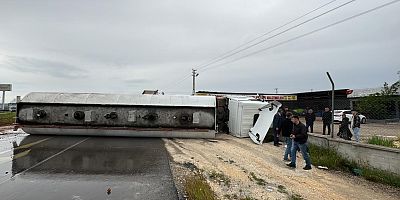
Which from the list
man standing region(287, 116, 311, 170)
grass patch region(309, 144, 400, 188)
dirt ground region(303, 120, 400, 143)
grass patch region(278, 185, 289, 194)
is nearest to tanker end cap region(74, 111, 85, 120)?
man standing region(287, 116, 311, 170)

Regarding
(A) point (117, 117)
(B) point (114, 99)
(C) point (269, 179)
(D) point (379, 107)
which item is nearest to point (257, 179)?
(C) point (269, 179)

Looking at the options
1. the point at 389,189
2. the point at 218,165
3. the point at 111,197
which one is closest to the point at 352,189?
the point at 389,189

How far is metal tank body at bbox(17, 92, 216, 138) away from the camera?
1526 centimetres

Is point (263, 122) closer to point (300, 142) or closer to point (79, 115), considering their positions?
point (300, 142)

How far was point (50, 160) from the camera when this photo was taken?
29.0ft

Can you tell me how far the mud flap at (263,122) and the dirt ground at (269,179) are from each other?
8.75 feet

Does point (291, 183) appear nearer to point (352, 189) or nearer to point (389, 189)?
point (352, 189)

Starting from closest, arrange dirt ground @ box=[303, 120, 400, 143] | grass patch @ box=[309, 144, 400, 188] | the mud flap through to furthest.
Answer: grass patch @ box=[309, 144, 400, 188] < dirt ground @ box=[303, 120, 400, 143] < the mud flap

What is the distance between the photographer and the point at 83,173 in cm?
742

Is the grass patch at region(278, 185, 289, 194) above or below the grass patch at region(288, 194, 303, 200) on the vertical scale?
above

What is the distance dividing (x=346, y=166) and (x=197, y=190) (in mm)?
5732

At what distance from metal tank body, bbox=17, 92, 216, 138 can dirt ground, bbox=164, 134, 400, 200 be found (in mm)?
4056

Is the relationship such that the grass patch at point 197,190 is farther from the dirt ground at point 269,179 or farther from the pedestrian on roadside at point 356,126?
the pedestrian on roadside at point 356,126

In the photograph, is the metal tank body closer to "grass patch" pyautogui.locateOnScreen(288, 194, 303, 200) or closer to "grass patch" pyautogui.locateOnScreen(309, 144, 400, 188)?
"grass patch" pyautogui.locateOnScreen(309, 144, 400, 188)
